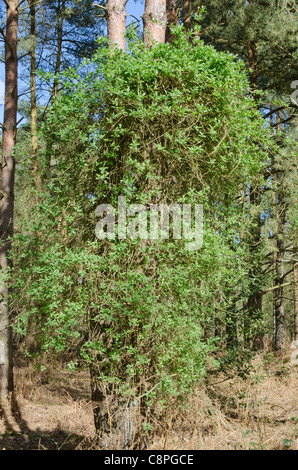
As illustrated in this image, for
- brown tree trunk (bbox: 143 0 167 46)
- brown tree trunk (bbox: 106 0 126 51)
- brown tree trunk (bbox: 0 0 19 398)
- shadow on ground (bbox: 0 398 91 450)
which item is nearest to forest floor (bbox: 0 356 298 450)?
shadow on ground (bbox: 0 398 91 450)

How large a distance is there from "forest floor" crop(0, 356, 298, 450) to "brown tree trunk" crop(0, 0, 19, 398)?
719 millimetres

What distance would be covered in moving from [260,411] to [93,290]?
13.0 ft

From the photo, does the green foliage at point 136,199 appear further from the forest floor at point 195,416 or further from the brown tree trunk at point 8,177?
the brown tree trunk at point 8,177

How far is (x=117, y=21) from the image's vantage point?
5.48 meters

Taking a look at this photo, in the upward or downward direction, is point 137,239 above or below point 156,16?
below

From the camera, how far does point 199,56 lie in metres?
4.09

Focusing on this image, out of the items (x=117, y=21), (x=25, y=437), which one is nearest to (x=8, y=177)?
(x=117, y=21)

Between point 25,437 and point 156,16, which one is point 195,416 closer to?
point 25,437

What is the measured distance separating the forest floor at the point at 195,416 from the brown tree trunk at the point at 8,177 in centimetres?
72

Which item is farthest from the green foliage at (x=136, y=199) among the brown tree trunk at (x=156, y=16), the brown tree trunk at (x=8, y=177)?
the brown tree trunk at (x=8, y=177)

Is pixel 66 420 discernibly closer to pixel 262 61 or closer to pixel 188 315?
pixel 188 315

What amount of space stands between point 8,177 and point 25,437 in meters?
4.31

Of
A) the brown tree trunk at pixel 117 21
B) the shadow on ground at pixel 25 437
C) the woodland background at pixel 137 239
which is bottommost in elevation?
the shadow on ground at pixel 25 437

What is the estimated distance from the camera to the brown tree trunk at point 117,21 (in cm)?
539
